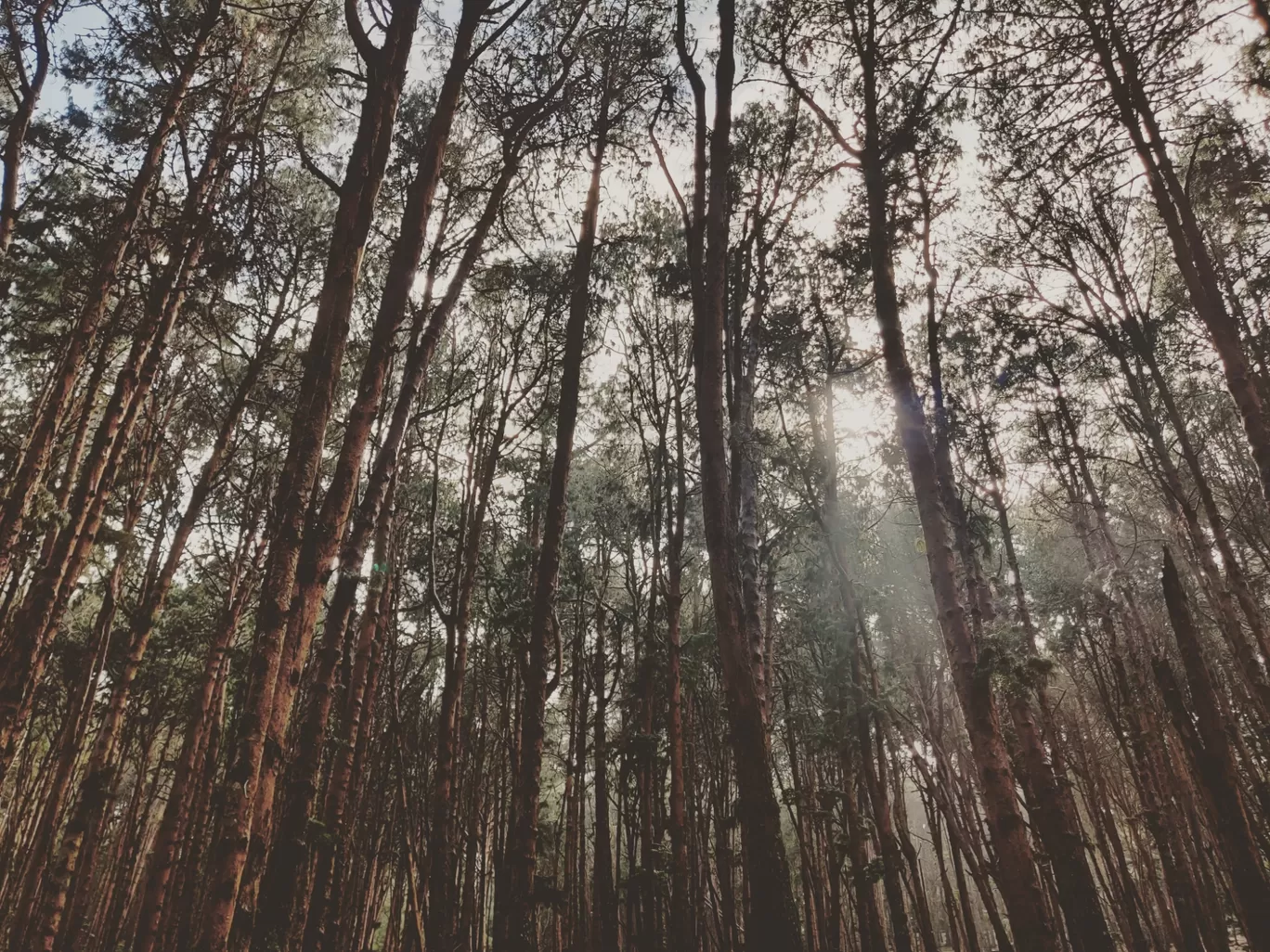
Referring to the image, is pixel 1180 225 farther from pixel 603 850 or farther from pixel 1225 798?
pixel 603 850

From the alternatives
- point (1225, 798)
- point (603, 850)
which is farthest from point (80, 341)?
point (1225, 798)

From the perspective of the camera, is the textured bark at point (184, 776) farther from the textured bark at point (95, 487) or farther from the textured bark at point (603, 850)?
the textured bark at point (603, 850)

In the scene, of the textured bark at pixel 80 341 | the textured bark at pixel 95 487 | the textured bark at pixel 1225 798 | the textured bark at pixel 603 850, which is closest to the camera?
the textured bark at pixel 1225 798

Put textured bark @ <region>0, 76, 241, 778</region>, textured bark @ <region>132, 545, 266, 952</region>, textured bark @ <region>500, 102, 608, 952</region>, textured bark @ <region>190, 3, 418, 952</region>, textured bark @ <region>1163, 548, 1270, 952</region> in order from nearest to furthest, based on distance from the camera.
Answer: textured bark @ <region>1163, 548, 1270, 952</region> < textured bark @ <region>190, 3, 418, 952</region> < textured bark @ <region>500, 102, 608, 952</region> < textured bark @ <region>0, 76, 241, 778</region> < textured bark @ <region>132, 545, 266, 952</region>

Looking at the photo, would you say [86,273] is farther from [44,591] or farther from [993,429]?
[993,429]

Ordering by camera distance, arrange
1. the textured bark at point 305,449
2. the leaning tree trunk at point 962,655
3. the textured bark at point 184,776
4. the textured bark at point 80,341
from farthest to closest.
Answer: the textured bark at point 184,776 < the textured bark at point 80,341 < the leaning tree trunk at point 962,655 < the textured bark at point 305,449

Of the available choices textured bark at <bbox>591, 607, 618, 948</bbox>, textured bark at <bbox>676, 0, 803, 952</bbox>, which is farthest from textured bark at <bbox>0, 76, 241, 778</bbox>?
textured bark at <bbox>676, 0, 803, 952</bbox>

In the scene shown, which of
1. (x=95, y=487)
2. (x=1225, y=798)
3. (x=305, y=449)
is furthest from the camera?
(x=95, y=487)

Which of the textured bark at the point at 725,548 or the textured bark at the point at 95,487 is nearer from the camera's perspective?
the textured bark at the point at 725,548

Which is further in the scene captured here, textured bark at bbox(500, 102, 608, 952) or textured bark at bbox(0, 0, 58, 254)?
textured bark at bbox(0, 0, 58, 254)

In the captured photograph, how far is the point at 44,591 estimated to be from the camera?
5.73 m

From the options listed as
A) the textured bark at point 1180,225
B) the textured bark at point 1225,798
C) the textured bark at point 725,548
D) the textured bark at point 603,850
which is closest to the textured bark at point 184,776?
the textured bark at point 603,850

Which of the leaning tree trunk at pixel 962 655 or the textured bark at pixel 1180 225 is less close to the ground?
the textured bark at pixel 1180 225

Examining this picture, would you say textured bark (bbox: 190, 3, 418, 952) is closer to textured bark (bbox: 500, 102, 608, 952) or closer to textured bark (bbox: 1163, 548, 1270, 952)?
textured bark (bbox: 500, 102, 608, 952)
